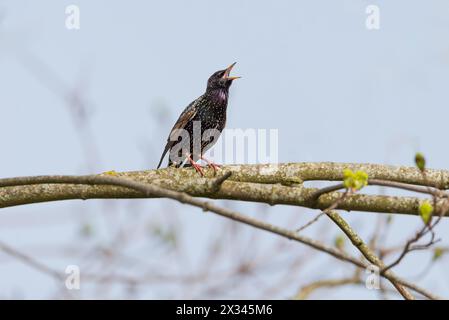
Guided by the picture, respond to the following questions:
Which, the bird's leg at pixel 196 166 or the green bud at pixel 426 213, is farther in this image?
the bird's leg at pixel 196 166

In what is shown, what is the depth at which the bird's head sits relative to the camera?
7473 mm

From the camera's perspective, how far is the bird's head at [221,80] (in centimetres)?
747

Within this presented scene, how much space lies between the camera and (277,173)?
4887 millimetres

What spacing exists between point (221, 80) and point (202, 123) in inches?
22.7

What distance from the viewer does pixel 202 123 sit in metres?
7.14

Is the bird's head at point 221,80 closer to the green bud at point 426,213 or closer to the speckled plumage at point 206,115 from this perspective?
the speckled plumage at point 206,115

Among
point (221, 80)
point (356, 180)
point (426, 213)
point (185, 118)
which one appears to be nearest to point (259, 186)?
point (356, 180)

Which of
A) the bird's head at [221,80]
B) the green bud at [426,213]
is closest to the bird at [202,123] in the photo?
the bird's head at [221,80]

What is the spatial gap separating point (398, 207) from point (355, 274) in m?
3.06

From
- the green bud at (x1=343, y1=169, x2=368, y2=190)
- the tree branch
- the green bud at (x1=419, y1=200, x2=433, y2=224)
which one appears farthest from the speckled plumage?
the green bud at (x1=419, y1=200, x2=433, y2=224)

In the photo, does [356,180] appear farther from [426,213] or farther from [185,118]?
[185,118]
